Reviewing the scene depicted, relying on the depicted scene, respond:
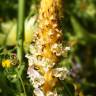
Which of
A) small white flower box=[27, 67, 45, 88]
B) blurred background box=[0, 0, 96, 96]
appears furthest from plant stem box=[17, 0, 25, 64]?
blurred background box=[0, 0, 96, 96]

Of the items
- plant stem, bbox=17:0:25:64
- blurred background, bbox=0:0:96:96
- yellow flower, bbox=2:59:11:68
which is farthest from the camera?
blurred background, bbox=0:0:96:96

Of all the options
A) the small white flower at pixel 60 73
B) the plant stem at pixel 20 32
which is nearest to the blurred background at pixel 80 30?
the plant stem at pixel 20 32

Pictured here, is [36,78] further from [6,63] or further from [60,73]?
[6,63]

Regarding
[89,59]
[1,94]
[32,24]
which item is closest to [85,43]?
[89,59]

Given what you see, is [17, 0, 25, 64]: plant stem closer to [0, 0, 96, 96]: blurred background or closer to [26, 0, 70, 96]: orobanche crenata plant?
[26, 0, 70, 96]: orobanche crenata plant

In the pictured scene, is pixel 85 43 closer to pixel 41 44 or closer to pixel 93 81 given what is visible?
pixel 93 81

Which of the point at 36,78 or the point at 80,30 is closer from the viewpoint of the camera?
the point at 36,78

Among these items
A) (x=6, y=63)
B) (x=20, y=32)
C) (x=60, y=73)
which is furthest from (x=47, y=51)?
(x=20, y=32)

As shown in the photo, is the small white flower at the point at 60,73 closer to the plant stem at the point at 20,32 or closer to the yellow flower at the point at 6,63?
the yellow flower at the point at 6,63

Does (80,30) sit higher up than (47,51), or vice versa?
(47,51)
